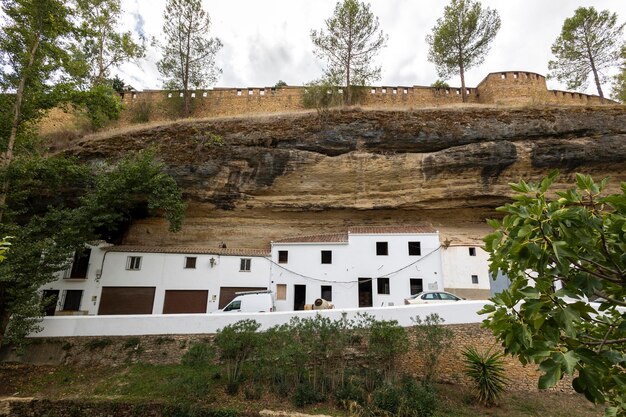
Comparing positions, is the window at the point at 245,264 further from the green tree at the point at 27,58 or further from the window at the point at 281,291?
the green tree at the point at 27,58

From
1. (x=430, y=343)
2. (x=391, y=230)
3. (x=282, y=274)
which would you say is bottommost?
(x=430, y=343)

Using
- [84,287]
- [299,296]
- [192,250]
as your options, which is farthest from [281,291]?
[84,287]

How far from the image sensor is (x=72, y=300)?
15883 millimetres

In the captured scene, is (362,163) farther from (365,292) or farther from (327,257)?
(365,292)

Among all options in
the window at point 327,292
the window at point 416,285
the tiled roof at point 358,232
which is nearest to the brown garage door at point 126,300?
the tiled roof at point 358,232

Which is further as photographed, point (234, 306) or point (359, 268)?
point (359, 268)

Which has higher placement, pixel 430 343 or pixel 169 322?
pixel 169 322

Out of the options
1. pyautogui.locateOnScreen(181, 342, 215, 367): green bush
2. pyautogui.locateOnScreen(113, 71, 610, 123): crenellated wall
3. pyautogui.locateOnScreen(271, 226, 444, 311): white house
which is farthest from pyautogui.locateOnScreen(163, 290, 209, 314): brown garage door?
pyautogui.locateOnScreen(113, 71, 610, 123): crenellated wall

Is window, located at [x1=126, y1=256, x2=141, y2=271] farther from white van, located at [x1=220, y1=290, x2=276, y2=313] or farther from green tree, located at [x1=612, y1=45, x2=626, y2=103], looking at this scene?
green tree, located at [x1=612, y1=45, x2=626, y2=103]

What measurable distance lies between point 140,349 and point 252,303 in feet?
14.3

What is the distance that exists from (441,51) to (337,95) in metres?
9.27

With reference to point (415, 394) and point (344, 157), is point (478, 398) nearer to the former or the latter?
point (415, 394)

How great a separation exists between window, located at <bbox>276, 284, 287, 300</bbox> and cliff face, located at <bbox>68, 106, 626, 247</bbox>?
2854 millimetres

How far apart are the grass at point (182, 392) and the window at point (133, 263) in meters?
5.69
